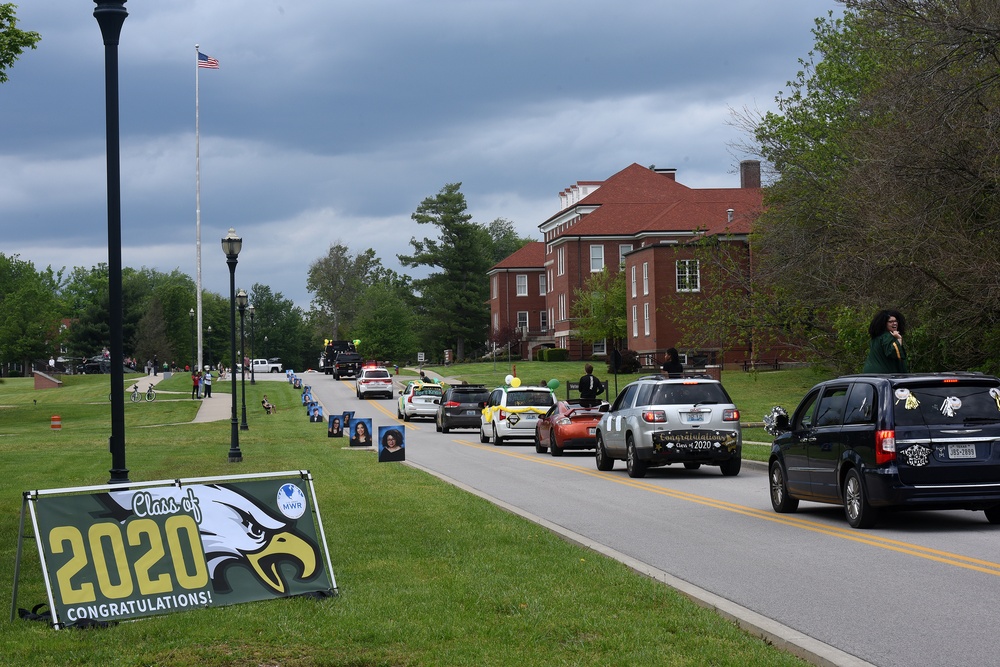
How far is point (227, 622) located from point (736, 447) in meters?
15.3

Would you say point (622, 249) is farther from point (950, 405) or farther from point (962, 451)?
point (962, 451)

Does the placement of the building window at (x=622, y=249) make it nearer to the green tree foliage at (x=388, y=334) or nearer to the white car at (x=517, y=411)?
the green tree foliage at (x=388, y=334)

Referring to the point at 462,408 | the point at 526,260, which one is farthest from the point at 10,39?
the point at 526,260

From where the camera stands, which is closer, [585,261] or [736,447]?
[736,447]

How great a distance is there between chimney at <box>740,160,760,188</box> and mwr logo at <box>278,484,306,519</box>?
91.1m

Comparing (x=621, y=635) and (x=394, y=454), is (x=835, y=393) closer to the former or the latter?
(x=621, y=635)

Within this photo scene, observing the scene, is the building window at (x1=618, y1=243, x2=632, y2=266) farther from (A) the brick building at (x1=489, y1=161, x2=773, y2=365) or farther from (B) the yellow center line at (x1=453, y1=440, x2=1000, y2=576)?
(B) the yellow center line at (x1=453, y1=440, x2=1000, y2=576)

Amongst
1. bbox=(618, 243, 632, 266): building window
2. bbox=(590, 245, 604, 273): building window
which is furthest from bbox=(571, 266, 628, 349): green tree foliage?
bbox=(618, 243, 632, 266): building window

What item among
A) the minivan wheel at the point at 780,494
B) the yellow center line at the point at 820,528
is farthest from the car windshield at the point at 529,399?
the minivan wheel at the point at 780,494

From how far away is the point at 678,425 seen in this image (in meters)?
21.9

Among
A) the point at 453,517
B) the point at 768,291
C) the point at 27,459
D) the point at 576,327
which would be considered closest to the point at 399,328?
the point at 576,327

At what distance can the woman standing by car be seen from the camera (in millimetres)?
16297

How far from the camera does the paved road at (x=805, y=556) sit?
800cm

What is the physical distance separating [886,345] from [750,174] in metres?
84.3
